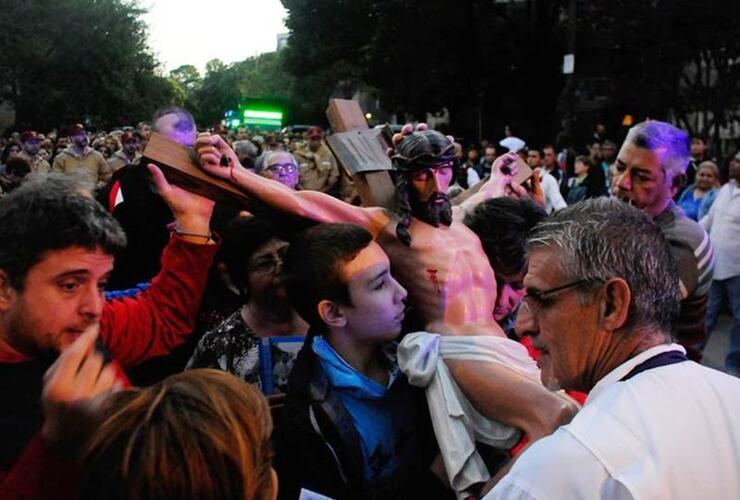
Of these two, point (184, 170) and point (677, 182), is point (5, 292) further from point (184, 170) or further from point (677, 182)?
point (677, 182)

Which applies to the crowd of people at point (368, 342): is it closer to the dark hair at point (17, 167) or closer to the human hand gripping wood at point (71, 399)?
the human hand gripping wood at point (71, 399)

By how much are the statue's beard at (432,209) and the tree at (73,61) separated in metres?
31.9

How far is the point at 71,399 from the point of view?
1459 mm

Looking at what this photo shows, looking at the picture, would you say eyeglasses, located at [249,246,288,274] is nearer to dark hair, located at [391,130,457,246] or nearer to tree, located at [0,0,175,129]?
dark hair, located at [391,130,457,246]

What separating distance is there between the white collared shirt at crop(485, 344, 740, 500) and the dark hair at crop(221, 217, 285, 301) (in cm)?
168

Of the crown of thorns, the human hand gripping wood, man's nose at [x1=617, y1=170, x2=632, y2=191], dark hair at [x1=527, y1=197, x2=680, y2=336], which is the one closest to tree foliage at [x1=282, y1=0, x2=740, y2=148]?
man's nose at [x1=617, y1=170, x2=632, y2=191]

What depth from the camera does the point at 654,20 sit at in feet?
64.4

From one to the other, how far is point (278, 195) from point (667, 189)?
1753 millimetres

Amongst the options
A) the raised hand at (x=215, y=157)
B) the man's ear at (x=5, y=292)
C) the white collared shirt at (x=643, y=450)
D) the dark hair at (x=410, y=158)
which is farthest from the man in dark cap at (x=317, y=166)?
the white collared shirt at (x=643, y=450)

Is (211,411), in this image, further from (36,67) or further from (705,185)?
(36,67)

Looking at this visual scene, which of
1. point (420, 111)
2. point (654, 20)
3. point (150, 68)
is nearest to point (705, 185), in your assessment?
point (654, 20)

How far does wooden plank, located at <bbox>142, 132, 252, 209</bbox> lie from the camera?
2307 millimetres

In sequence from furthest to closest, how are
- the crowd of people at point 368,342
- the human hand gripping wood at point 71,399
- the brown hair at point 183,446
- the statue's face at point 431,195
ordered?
the statue's face at point 431,195 < the human hand gripping wood at point 71,399 < the crowd of people at point 368,342 < the brown hair at point 183,446

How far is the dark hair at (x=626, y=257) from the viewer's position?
5.37 ft
